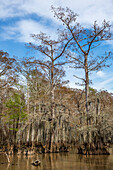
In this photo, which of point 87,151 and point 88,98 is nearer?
point 87,151

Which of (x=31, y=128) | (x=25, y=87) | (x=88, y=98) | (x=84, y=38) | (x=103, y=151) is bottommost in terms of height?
(x=103, y=151)

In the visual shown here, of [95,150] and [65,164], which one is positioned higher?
[95,150]

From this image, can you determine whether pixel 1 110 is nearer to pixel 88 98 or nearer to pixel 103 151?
pixel 88 98

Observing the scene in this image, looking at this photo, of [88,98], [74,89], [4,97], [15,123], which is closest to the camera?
[88,98]

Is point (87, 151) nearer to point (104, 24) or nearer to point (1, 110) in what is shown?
point (104, 24)

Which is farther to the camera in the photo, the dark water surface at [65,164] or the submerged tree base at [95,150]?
the submerged tree base at [95,150]

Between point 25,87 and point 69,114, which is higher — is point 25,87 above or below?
above

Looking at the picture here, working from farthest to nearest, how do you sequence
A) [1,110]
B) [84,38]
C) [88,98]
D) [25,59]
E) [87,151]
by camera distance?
[1,110] → [25,59] → [84,38] → [88,98] → [87,151]

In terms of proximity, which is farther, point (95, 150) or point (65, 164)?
point (95, 150)

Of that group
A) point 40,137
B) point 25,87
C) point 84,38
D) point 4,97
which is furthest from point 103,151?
point 4,97

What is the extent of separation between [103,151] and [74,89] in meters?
13.4

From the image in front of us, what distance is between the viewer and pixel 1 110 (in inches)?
811

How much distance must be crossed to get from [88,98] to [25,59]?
745 centimetres

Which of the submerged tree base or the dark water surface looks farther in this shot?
the submerged tree base
